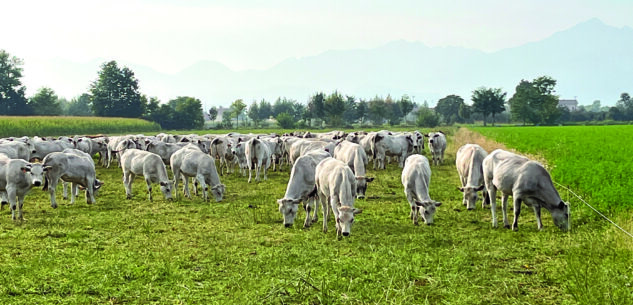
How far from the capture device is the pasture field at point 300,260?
7.70m

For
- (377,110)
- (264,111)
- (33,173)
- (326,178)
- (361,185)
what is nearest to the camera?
(326,178)

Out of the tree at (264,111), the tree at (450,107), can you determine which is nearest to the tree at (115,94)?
the tree at (264,111)

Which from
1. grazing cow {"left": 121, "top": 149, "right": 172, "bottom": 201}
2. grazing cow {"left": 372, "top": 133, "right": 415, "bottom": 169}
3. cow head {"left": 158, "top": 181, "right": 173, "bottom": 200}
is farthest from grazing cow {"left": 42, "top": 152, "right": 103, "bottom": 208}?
grazing cow {"left": 372, "top": 133, "right": 415, "bottom": 169}

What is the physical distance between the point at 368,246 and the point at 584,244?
4665 millimetres

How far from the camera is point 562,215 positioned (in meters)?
11.5

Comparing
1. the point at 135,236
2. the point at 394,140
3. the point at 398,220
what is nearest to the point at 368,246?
the point at 398,220

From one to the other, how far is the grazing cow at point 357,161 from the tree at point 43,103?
102 m

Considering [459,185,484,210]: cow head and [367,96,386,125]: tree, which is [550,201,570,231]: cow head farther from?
[367,96,386,125]: tree

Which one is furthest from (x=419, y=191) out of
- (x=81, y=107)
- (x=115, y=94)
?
(x=81, y=107)

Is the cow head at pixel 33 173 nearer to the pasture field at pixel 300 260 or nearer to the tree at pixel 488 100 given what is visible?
the pasture field at pixel 300 260

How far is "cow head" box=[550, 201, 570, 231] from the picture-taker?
11.5 m

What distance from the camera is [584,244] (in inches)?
395

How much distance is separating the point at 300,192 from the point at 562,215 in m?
6.86

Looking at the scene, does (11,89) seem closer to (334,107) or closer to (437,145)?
(334,107)
